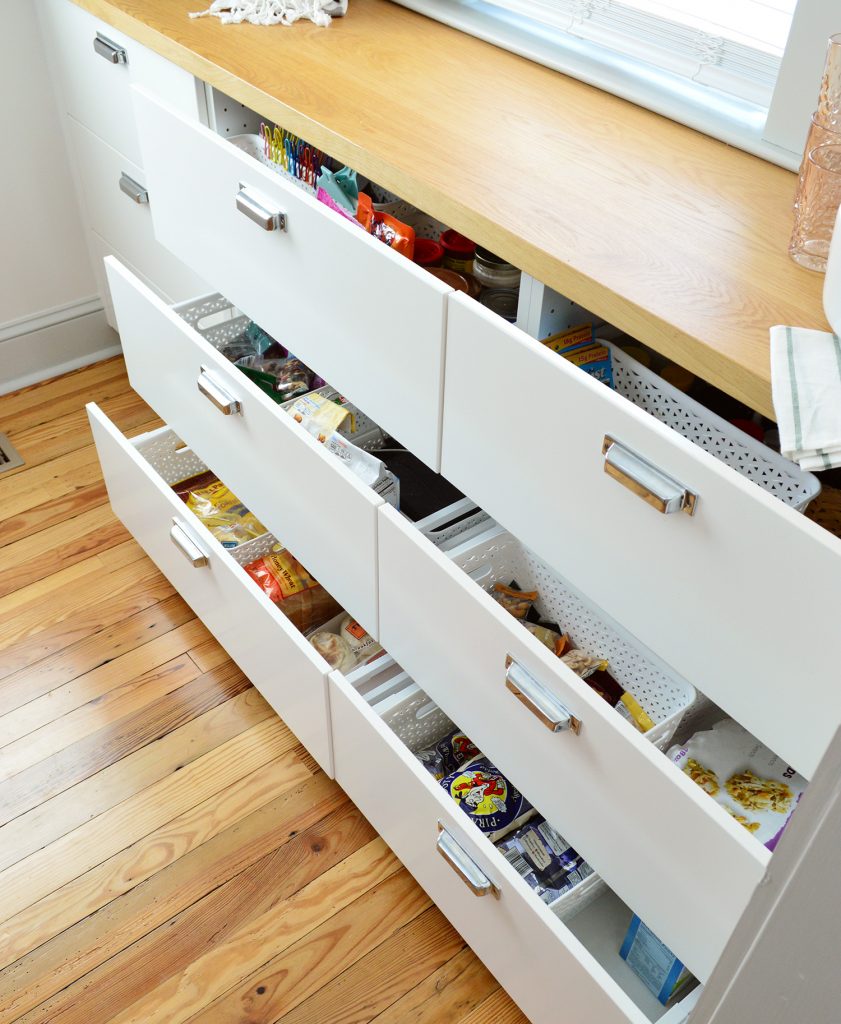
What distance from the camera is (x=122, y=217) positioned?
1.92 metres

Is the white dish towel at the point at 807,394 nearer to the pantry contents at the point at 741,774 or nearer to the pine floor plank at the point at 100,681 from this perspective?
the pantry contents at the point at 741,774

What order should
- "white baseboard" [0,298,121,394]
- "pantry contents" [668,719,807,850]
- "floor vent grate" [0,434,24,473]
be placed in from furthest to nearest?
"white baseboard" [0,298,121,394] < "floor vent grate" [0,434,24,473] < "pantry contents" [668,719,807,850]

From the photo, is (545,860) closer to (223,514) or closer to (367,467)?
(367,467)

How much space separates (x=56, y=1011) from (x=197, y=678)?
54 cm

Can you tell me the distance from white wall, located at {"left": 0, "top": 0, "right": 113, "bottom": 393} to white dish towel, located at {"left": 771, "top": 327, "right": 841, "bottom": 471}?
1.69m

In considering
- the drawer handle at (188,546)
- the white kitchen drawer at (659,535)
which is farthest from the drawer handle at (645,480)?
the drawer handle at (188,546)

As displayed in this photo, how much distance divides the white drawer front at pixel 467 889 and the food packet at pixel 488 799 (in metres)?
0.06

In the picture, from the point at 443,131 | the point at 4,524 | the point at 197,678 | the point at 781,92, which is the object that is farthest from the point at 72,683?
the point at 781,92

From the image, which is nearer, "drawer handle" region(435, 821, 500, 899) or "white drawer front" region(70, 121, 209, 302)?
"drawer handle" region(435, 821, 500, 899)

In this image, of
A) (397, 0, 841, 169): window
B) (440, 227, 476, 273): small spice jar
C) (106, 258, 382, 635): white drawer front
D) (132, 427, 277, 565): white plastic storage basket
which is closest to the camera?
(397, 0, 841, 169): window

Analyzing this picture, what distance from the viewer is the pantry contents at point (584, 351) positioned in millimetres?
1002

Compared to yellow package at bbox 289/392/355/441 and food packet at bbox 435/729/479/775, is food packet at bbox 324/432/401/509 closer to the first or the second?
yellow package at bbox 289/392/355/441

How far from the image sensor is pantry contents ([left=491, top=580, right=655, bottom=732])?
112cm

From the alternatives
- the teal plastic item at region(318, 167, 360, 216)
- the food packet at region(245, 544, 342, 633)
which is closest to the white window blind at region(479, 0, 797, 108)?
the teal plastic item at region(318, 167, 360, 216)
